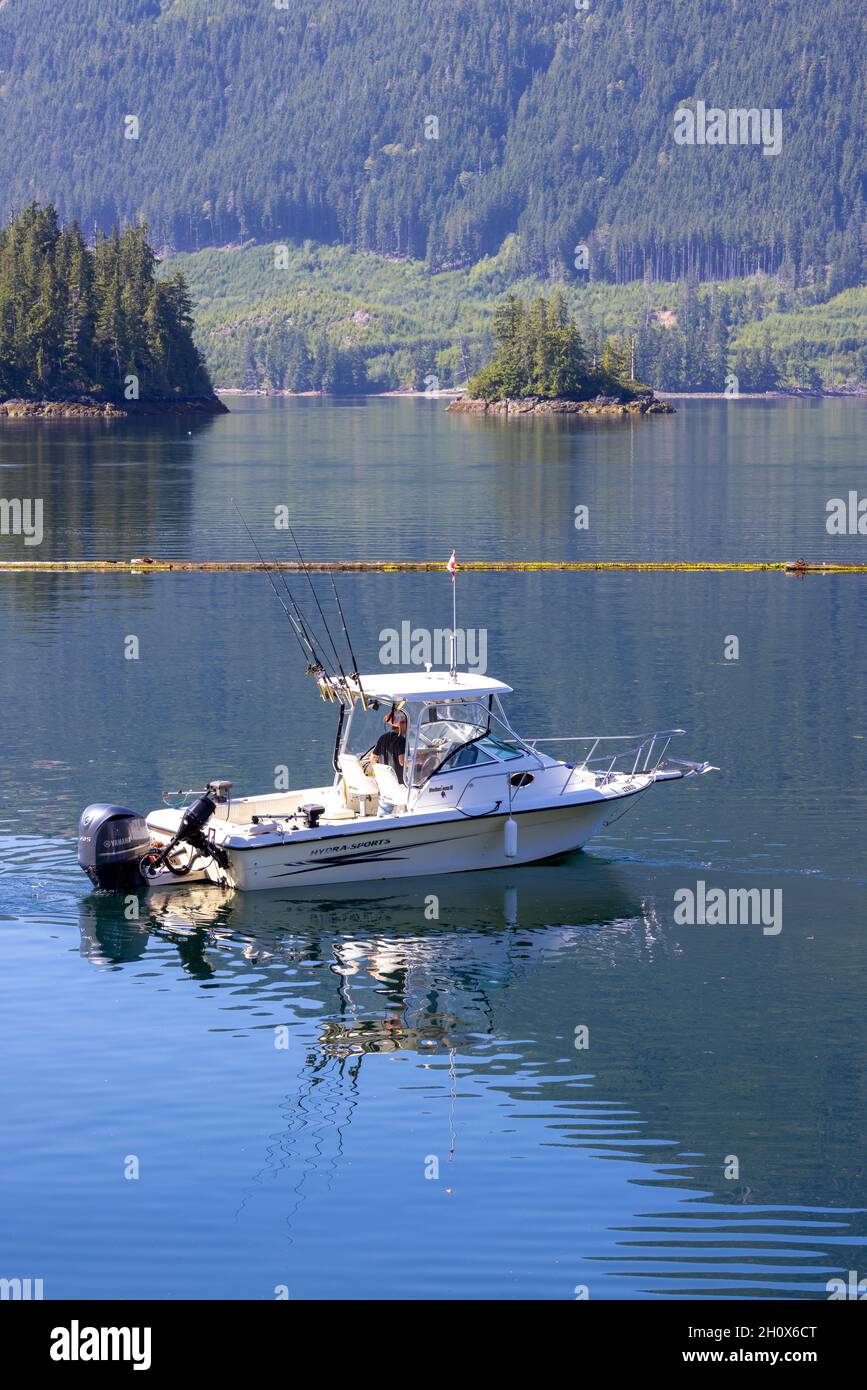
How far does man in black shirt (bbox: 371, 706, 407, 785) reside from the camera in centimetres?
3488

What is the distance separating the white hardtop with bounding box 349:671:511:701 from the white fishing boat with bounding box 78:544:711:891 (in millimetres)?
26

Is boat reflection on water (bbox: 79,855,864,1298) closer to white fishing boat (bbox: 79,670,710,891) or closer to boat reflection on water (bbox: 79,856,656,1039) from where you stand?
boat reflection on water (bbox: 79,856,656,1039)

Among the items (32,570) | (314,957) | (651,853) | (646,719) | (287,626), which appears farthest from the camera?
(32,570)

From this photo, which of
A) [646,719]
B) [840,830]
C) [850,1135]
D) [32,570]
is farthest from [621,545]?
[850,1135]

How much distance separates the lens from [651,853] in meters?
36.7

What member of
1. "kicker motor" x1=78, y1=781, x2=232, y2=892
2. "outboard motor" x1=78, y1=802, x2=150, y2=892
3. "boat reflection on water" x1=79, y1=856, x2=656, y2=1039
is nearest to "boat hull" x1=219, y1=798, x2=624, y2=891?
"boat reflection on water" x1=79, y1=856, x2=656, y2=1039

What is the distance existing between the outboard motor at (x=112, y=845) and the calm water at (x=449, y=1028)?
0.68 metres

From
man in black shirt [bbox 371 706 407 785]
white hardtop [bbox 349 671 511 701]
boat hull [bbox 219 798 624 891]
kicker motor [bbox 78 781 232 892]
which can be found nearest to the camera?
kicker motor [bbox 78 781 232 892]

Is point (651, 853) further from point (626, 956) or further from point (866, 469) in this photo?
point (866, 469)

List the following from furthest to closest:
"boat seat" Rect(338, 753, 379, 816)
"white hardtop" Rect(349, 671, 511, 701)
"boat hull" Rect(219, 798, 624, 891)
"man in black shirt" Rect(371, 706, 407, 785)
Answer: "white hardtop" Rect(349, 671, 511, 701)
"man in black shirt" Rect(371, 706, 407, 785)
"boat seat" Rect(338, 753, 379, 816)
"boat hull" Rect(219, 798, 624, 891)

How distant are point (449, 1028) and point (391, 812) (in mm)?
7024

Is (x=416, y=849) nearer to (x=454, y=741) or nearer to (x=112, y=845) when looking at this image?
(x=454, y=741)

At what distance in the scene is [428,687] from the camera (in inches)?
1396
